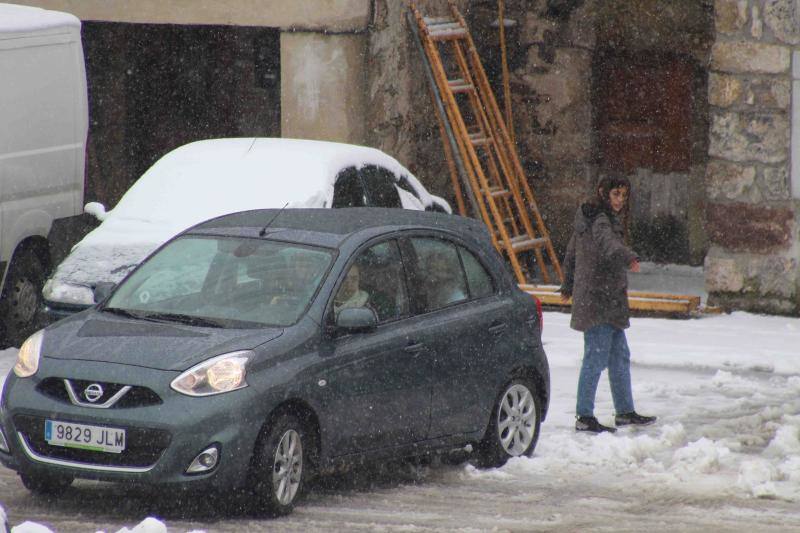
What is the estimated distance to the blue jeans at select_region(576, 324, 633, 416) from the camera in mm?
10273

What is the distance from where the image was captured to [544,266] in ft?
55.5

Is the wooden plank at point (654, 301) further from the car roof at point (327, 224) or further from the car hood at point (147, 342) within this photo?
the car hood at point (147, 342)

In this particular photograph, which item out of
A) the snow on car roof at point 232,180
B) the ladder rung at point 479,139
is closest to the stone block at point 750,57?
the ladder rung at point 479,139

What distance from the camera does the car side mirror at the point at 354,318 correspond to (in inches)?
318

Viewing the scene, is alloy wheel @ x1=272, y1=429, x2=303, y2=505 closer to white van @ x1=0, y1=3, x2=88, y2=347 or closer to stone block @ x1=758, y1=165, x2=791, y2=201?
white van @ x1=0, y1=3, x2=88, y2=347

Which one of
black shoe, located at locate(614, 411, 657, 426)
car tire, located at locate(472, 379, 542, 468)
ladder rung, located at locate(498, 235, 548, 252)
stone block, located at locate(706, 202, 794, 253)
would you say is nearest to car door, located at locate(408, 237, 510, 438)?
car tire, located at locate(472, 379, 542, 468)

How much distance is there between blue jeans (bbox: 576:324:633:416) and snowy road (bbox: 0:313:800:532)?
22 centimetres

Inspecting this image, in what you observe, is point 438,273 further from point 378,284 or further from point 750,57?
point 750,57

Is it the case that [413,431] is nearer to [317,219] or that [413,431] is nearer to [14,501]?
[317,219]

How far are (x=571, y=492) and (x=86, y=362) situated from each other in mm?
2639

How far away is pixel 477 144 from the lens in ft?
55.1

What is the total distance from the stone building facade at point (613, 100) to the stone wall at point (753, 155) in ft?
0.04

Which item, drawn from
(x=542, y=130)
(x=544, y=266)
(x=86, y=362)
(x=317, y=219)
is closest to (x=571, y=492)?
(x=317, y=219)

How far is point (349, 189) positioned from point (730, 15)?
161 inches
